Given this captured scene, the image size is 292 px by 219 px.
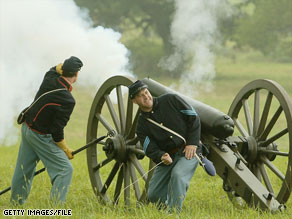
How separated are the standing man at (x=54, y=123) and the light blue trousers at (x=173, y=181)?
990 mm

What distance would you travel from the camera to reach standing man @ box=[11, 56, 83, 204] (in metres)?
6.48

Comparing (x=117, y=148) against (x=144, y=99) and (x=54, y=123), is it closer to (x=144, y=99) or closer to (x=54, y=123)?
(x=54, y=123)

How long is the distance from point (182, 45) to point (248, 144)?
2000cm

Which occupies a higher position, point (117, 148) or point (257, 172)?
point (117, 148)

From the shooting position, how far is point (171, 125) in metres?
5.75

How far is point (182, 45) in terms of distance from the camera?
Result: 26.6m

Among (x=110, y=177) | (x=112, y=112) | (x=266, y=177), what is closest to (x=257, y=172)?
(x=266, y=177)

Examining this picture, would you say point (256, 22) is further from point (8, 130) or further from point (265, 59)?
point (8, 130)

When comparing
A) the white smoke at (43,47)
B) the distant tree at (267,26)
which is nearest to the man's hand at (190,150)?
the white smoke at (43,47)

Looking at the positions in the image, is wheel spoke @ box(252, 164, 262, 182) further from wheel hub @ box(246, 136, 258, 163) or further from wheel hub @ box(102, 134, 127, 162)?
wheel hub @ box(102, 134, 127, 162)

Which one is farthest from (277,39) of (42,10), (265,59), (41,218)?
(41,218)

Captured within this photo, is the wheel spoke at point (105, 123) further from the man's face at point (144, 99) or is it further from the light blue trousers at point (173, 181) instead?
the man's face at point (144, 99)

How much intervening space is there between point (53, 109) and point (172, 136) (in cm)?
141

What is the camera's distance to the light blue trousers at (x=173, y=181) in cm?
566
